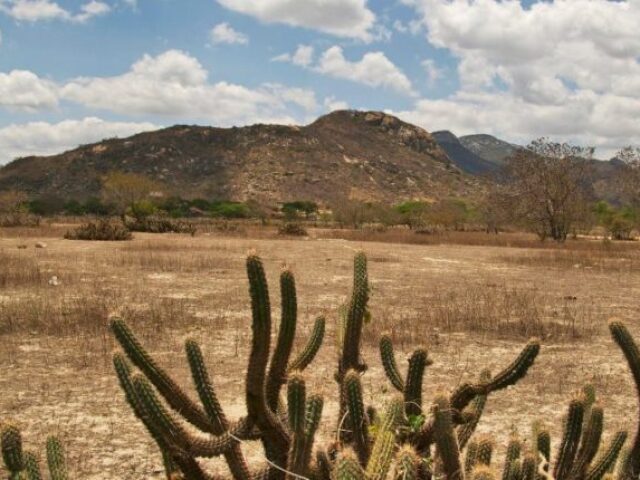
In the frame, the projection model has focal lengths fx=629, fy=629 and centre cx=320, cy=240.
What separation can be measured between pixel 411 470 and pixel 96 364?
279 inches

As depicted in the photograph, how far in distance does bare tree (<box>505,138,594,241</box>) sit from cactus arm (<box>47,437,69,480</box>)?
3868 cm

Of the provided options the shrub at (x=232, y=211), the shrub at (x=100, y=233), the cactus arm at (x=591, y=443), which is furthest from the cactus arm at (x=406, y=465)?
the shrub at (x=232, y=211)

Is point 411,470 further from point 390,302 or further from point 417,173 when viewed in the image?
point 417,173

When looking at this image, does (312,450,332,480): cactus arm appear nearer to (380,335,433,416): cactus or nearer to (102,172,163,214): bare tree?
(380,335,433,416): cactus

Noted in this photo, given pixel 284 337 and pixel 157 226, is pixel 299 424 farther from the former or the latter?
pixel 157 226

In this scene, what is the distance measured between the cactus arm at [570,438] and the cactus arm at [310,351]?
4.72ft

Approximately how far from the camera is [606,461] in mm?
3484

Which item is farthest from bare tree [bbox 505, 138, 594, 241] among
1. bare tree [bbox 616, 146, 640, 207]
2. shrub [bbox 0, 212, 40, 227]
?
shrub [bbox 0, 212, 40, 227]

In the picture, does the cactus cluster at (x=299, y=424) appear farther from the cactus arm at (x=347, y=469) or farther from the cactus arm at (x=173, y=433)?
the cactus arm at (x=347, y=469)

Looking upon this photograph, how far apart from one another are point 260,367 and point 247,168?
103 m

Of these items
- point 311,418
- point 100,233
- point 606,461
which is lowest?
point 606,461

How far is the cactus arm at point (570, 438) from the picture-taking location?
3305 mm

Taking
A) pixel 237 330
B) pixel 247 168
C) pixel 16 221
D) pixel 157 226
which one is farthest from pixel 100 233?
pixel 247 168

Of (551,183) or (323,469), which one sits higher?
(551,183)
